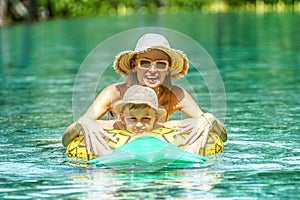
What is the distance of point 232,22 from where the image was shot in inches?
1574

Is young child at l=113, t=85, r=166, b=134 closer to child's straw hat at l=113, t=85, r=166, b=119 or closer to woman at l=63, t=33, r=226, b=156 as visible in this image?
child's straw hat at l=113, t=85, r=166, b=119

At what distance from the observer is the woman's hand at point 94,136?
31.9ft

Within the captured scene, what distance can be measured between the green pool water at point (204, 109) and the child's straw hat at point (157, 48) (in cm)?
86

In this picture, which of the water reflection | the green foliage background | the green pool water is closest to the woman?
the green pool water

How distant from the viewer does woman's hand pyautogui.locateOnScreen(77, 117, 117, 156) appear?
31.9 feet

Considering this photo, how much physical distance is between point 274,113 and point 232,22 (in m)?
26.8

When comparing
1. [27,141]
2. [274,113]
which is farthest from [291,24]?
[27,141]

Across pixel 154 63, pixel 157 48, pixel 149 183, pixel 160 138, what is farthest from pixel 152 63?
pixel 149 183

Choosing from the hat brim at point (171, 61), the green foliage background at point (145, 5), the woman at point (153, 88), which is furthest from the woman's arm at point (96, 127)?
the green foliage background at point (145, 5)

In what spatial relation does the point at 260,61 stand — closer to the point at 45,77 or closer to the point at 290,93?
Result: the point at 45,77

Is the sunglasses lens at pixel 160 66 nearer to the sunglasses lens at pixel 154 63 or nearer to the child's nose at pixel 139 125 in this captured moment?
the sunglasses lens at pixel 154 63

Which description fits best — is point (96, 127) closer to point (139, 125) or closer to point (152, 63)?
point (139, 125)

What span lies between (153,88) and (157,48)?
1.14 feet

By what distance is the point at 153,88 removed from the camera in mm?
9977
